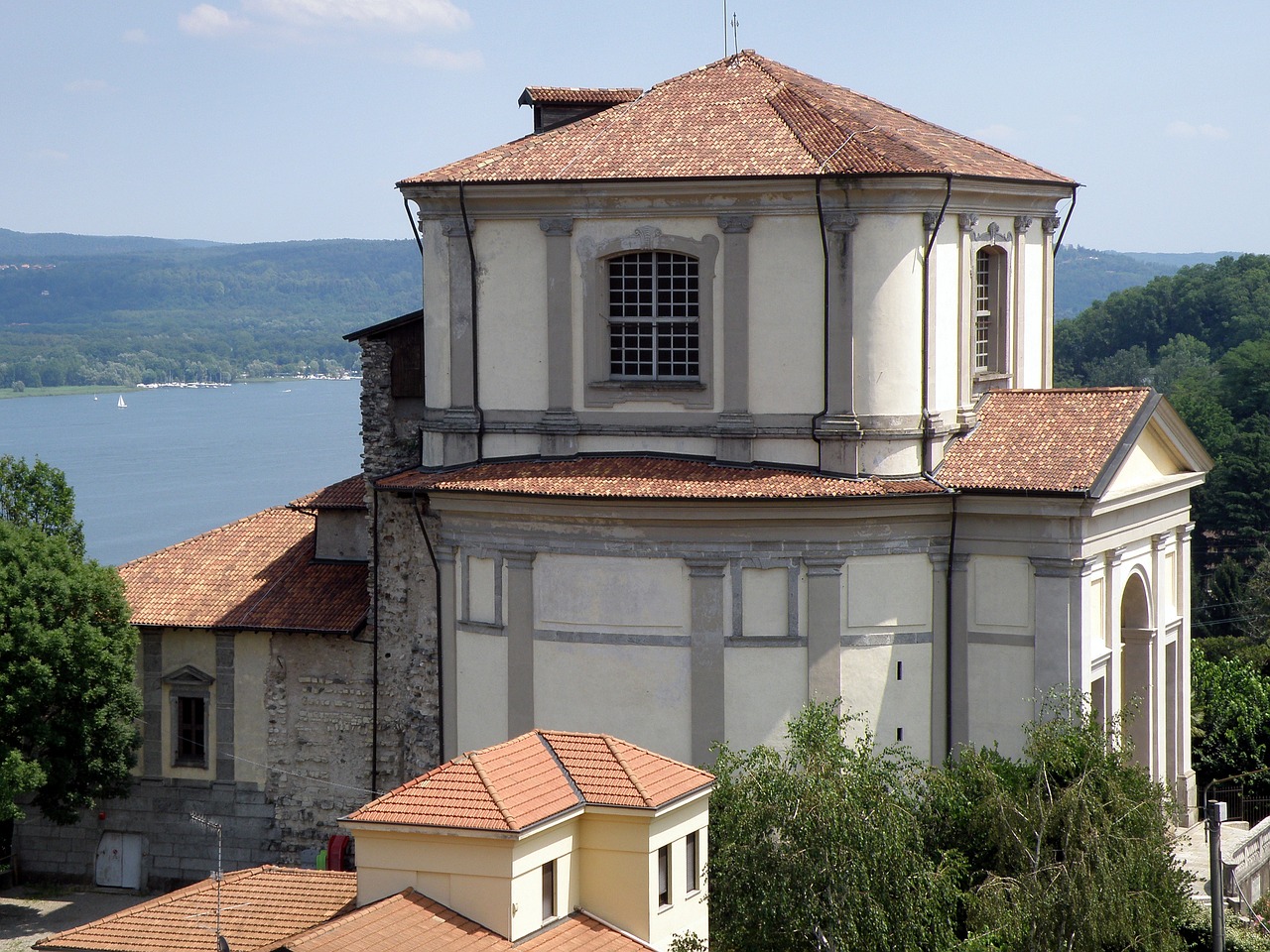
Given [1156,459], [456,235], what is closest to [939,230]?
[1156,459]

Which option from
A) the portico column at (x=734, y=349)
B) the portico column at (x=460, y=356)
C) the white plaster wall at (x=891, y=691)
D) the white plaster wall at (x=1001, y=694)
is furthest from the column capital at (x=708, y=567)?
the portico column at (x=460, y=356)

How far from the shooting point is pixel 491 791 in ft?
61.6

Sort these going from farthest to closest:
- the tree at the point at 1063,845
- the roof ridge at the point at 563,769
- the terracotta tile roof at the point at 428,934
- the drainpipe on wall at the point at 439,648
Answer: the drainpipe on wall at the point at 439,648
the tree at the point at 1063,845
the roof ridge at the point at 563,769
the terracotta tile roof at the point at 428,934

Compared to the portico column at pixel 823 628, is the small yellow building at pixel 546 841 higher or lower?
lower

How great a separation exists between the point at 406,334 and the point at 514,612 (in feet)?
18.1

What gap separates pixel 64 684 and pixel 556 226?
36.2ft

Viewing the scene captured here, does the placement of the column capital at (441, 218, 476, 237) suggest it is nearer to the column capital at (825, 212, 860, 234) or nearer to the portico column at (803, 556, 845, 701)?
the column capital at (825, 212, 860, 234)

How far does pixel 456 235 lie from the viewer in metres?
27.2

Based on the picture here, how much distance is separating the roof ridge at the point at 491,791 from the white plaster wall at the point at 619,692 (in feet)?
21.0

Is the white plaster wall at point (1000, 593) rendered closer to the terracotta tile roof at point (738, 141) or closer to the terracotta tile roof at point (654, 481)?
the terracotta tile roof at point (654, 481)

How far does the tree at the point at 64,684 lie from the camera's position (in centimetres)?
2989

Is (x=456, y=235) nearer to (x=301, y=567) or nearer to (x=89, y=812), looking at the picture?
(x=301, y=567)

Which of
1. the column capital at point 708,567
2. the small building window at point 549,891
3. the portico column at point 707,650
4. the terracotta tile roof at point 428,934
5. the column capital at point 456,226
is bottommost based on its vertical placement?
the terracotta tile roof at point 428,934

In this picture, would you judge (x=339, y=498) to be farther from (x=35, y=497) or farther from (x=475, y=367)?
(x=35, y=497)
